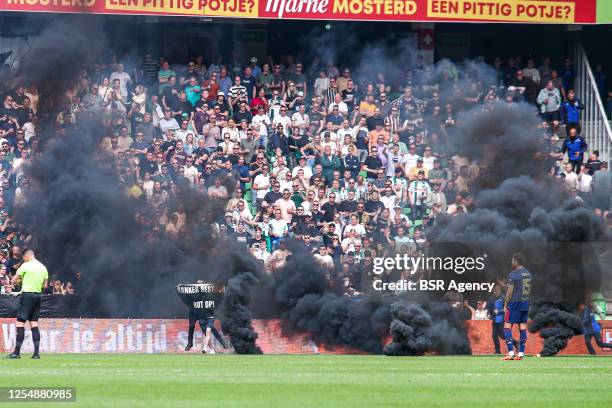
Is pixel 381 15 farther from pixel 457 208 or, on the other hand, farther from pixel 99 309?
pixel 99 309

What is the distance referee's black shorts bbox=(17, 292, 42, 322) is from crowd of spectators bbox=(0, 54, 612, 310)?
4582 millimetres

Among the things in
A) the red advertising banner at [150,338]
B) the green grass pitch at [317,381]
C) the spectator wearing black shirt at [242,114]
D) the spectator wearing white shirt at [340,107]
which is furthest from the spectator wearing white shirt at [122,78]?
the green grass pitch at [317,381]

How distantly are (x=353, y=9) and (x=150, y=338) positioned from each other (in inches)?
403

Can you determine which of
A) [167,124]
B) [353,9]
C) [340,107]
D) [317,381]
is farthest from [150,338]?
[353,9]

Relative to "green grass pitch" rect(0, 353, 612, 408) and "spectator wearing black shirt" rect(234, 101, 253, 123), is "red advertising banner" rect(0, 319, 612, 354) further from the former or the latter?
"spectator wearing black shirt" rect(234, 101, 253, 123)

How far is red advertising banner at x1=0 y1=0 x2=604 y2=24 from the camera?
29.8 meters

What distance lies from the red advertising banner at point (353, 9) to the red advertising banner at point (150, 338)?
27.4ft

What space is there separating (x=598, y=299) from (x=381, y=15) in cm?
930

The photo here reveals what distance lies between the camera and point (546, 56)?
33250 millimetres

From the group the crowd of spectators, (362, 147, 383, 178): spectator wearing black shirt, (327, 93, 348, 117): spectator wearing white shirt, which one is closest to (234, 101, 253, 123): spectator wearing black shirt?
the crowd of spectators

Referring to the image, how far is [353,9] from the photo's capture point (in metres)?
30.9

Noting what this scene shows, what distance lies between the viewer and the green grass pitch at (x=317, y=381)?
1416cm

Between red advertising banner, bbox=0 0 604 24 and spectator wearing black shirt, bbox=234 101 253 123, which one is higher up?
red advertising banner, bbox=0 0 604 24

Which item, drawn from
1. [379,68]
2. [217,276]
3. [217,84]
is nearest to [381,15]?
[379,68]
